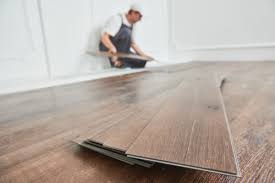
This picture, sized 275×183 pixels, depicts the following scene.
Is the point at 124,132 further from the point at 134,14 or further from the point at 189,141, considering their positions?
the point at 134,14

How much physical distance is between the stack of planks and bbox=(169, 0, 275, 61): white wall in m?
3.15

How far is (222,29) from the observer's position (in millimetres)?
3467

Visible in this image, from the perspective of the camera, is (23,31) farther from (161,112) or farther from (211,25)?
(211,25)

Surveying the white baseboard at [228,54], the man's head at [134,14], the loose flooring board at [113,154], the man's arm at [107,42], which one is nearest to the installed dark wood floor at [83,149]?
the loose flooring board at [113,154]

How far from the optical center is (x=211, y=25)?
11.7 feet

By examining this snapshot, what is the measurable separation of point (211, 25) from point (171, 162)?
3645 millimetres

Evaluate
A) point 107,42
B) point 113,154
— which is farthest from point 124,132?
point 107,42

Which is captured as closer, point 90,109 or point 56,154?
point 56,154

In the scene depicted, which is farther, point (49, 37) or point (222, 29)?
point (222, 29)

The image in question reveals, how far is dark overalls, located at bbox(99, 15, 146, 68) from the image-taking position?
2.27 m

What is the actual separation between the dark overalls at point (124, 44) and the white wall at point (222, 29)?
63.8 inches

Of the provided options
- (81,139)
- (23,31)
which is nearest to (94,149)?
(81,139)

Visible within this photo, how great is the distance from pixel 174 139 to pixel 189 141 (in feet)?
0.10

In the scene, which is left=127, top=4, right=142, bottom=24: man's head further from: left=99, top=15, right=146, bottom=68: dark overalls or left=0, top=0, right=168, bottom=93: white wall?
left=0, top=0, right=168, bottom=93: white wall
